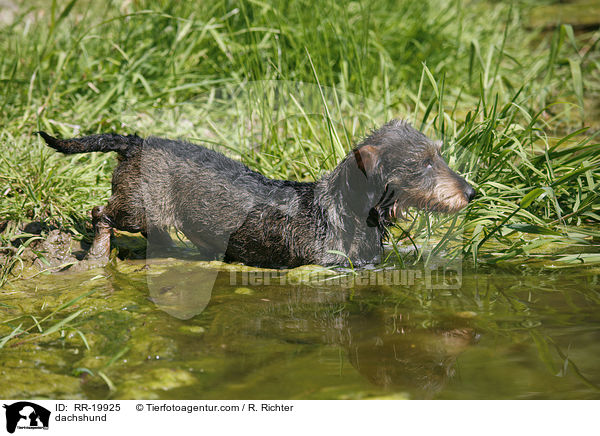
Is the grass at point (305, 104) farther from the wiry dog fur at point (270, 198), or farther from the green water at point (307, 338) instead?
the green water at point (307, 338)

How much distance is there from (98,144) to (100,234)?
73 centimetres

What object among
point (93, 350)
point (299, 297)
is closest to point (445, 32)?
point (299, 297)

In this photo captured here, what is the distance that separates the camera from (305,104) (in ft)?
19.6

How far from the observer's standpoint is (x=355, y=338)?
3113 mm

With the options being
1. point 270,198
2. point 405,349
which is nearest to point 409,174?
point 270,198

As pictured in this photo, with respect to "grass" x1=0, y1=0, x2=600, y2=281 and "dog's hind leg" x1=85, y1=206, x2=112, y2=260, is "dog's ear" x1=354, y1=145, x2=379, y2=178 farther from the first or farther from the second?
"dog's hind leg" x1=85, y1=206, x2=112, y2=260

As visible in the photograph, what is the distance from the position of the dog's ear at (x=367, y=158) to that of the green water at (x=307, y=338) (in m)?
0.80

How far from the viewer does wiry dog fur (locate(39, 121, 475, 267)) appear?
4.17 m

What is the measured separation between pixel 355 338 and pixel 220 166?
2.02 metres
